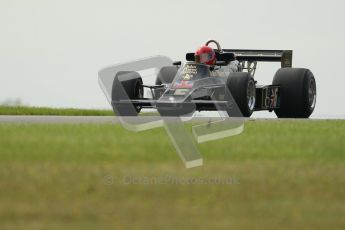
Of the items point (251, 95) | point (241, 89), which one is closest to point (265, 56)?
point (251, 95)

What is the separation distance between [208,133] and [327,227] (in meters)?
8.02

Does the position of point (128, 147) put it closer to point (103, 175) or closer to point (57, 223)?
point (103, 175)

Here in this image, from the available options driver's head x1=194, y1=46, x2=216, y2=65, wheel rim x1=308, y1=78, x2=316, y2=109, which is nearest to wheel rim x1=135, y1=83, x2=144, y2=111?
driver's head x1=194, y1=46, x2=216, y2=65

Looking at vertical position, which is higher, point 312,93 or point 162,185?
point 162,185

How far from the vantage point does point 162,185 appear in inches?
341

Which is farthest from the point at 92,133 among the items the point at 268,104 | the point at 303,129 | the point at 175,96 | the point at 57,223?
the point at 268,104

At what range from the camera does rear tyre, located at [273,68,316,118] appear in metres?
23.4

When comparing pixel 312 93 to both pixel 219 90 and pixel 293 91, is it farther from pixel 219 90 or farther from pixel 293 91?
pixel 219 90

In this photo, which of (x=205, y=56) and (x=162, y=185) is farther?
(x=205, y=56)

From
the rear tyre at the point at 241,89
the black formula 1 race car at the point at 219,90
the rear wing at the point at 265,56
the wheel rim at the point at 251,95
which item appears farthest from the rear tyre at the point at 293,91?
the rear tyre at the point at 241,89

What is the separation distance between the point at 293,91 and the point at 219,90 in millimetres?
3797

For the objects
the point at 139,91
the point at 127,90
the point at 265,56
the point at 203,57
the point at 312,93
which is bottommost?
the point at 312,93

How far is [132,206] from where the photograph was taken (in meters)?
7.54

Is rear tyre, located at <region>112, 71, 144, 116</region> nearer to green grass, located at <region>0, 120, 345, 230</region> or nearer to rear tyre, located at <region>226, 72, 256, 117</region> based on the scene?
rear tyre, located at <region>226, 72, 256, 117</region>
